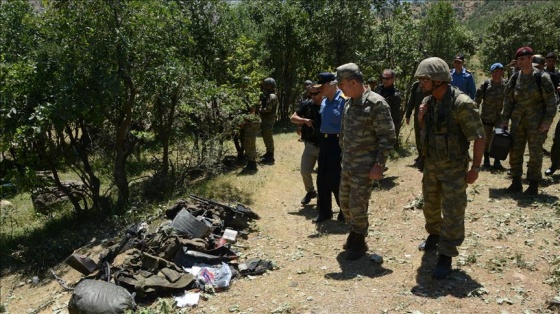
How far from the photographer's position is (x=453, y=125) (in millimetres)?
3889

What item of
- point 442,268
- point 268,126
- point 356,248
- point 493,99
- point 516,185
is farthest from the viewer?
point 268,126

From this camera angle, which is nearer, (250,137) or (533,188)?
Result: (533,188)

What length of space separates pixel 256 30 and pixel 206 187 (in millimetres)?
10428

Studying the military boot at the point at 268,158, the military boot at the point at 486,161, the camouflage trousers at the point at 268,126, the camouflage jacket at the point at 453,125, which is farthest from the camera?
the military boot at the point at 268,158

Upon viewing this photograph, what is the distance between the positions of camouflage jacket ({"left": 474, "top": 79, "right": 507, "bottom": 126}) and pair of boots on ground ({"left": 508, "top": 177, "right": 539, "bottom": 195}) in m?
1.71

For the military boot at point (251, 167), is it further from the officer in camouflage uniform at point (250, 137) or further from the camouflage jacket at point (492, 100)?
the camouflage jacket at point (492, 100)

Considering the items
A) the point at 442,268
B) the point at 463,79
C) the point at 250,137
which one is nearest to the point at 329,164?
the point at 442,268

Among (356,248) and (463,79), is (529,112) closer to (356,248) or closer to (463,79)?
(463,79)

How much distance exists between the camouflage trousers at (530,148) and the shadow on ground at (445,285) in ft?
9.47

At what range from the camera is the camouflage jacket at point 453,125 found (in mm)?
3795

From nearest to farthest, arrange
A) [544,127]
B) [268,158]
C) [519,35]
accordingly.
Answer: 1. [544,127]
2. [268,158]
3. [519,35]

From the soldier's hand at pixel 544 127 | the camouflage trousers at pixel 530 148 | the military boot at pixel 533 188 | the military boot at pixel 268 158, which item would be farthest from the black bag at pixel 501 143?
the military boot at pixel 268 158

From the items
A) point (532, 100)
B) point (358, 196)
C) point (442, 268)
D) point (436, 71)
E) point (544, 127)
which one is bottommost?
point (442, 268)

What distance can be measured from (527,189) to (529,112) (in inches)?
44.3
